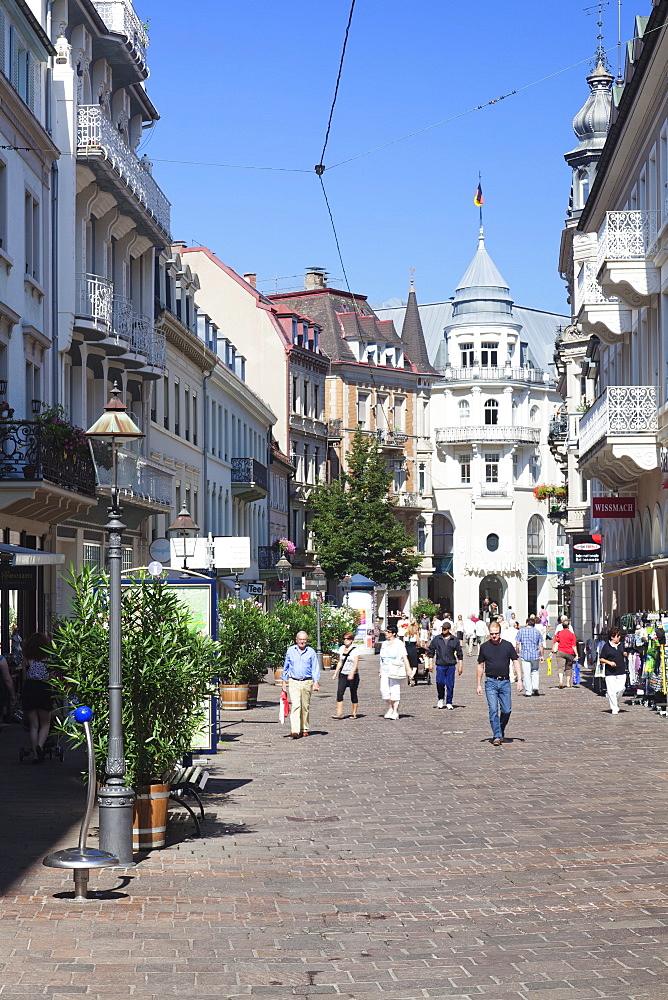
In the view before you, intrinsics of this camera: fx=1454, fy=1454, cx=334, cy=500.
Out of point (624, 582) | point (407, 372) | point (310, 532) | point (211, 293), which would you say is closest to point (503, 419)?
point (407, 372)

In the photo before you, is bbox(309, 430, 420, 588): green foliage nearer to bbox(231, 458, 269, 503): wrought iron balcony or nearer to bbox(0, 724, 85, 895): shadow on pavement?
bbox(231, 458, 269, 503): wrought iron balcony

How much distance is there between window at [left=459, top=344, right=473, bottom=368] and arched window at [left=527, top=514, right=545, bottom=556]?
1080 centimetres

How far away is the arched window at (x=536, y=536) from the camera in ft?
310

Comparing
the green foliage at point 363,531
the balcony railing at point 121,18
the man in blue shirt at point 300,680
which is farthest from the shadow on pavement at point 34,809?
the green foliage at point 363,531

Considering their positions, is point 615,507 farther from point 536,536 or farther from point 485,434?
point 536,536

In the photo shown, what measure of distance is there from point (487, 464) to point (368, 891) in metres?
84.3

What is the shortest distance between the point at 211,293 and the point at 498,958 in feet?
209

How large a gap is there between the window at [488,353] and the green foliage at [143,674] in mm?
82667

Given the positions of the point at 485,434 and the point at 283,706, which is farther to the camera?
the point at 485,434

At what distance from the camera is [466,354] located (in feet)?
308

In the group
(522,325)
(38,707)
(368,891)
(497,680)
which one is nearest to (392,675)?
(497,680)

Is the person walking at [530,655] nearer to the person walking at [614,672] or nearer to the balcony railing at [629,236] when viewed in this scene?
the person walking at [614,672]

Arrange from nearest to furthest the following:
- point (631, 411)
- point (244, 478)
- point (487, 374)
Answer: point (631, 411) < point (244, 478) < point (487, 374)

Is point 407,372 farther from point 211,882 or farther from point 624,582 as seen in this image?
point 211,882
